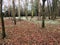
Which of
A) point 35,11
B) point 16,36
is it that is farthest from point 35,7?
point 16,36

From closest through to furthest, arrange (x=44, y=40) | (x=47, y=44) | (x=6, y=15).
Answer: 1. (x=47, y=44)
2. (x=44, y=40)
3. (x=6, y=15)

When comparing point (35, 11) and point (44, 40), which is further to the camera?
point (35, 11)

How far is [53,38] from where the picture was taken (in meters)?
13.0

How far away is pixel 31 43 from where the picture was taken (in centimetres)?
1180

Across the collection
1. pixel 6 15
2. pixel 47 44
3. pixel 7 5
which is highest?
pixel 7 5

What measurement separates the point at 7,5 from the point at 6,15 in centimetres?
391

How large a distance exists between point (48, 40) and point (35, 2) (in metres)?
27.6

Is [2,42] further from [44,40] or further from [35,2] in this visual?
[35,2]

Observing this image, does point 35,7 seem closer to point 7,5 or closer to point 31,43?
point 7,5

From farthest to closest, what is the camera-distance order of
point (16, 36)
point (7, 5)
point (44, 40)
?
point (7, 5), point (16, 36), point (44, 40)

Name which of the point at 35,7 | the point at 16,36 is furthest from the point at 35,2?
the point at 16,36

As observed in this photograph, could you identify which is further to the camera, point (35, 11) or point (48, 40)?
point (35, 11)

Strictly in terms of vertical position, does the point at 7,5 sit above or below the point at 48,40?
above

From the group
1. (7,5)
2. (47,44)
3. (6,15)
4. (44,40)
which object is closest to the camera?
(47,44)
